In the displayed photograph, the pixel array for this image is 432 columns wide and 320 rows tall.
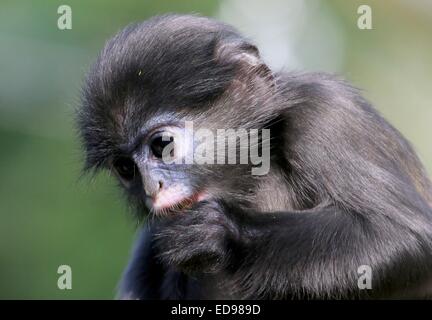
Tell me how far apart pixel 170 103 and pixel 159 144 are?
0.36m

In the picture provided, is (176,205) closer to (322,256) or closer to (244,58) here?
(322,256)

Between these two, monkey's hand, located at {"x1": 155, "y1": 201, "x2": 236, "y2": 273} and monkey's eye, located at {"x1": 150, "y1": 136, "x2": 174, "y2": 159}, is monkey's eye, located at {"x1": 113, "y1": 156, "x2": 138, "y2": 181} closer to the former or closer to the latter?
monkey's eye, located at {"x1": 150, "y1": 136, "x2": 174, "y2": 159}

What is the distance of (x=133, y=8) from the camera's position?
18.6 m

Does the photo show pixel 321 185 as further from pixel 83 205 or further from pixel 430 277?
pixel 83 205

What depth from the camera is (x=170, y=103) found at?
7418mm

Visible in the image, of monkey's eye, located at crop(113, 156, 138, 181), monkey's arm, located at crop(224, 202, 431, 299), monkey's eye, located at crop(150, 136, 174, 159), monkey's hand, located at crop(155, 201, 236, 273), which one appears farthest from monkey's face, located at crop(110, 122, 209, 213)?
monkey's arm, located at crop(224, 202, 431, 299)

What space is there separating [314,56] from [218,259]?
15055 millimetres

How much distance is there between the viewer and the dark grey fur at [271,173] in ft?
22.8

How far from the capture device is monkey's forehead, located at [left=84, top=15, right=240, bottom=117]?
24.2 ft

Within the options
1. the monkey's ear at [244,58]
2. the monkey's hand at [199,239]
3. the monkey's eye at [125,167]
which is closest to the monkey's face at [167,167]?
the monkey's eye at [125,167]

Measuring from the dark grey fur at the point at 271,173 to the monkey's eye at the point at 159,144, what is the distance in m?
0.16

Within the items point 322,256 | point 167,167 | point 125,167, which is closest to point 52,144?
point 125,167
